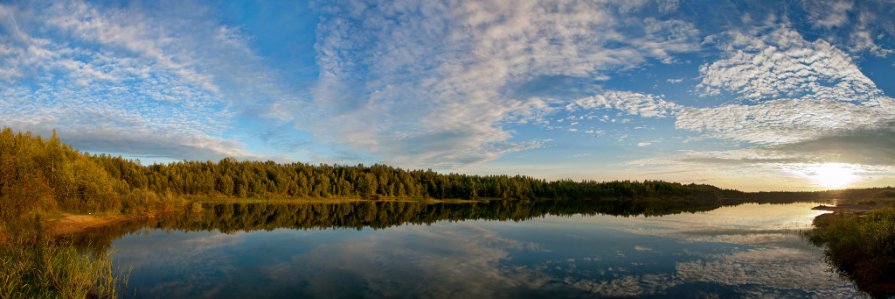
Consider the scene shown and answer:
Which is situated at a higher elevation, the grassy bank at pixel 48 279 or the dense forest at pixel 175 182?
the dense forest at pixel 175 182

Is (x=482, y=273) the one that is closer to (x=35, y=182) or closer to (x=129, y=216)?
(x=35, y=182)

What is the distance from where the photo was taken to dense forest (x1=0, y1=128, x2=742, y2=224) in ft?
126

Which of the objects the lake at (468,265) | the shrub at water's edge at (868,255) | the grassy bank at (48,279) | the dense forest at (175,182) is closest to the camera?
the grassy bank at (48,279)

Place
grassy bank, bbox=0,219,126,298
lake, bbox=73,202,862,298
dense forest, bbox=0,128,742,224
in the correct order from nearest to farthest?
grassy bank, bbox=0,219,126,298 → lake, bbox=73,202,862,298 → dense forest, bbox=0,128,742,224

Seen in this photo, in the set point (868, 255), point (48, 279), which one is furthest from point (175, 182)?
point (868, 255)

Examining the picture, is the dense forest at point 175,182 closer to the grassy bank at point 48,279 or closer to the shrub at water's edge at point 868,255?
the grassy bank at point 48,279

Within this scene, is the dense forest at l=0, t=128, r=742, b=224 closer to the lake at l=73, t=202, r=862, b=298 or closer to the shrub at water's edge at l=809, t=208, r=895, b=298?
the lake at l=73, t=202, r=862, b=298

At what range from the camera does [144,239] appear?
37500mm

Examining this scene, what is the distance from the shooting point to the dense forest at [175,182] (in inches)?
1508

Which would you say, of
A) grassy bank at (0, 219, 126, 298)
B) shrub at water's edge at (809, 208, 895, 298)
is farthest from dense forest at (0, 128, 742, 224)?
shrub at water's edge at (809, 208, 895, 298)

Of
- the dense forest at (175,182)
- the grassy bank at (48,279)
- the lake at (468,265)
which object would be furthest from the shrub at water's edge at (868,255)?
the dense forest at (175,182)

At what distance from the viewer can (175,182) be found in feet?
396

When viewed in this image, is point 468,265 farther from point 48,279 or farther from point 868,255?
point 868,255

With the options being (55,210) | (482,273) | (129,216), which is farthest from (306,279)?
(129,216)
